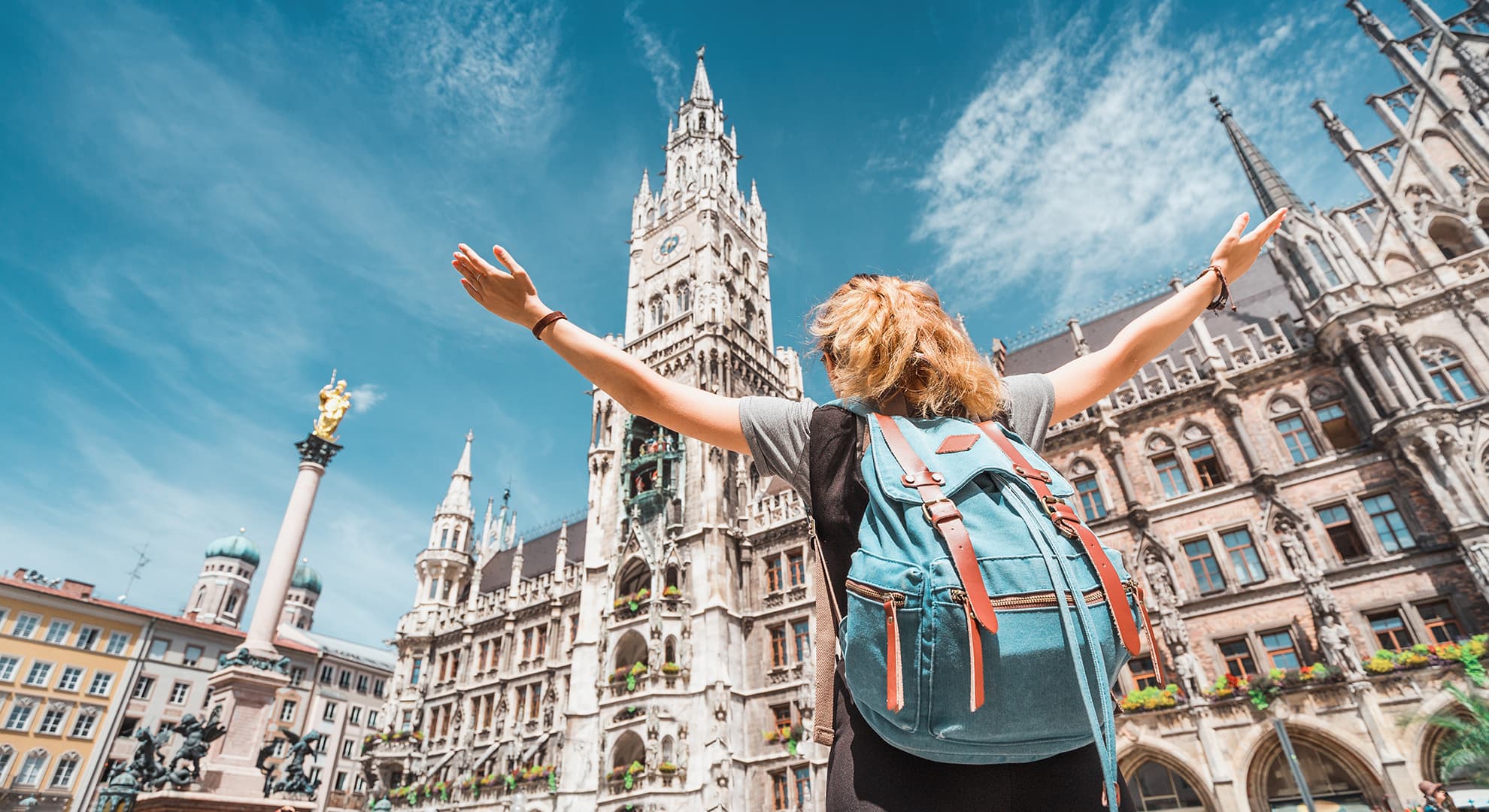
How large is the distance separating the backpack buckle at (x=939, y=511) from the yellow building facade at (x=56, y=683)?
53507 millimetres

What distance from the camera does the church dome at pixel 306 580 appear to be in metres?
72.0

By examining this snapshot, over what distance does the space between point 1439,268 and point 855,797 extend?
27.8m

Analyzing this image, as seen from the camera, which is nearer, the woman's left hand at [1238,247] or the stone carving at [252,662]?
the woman's left hand at [1238,247]

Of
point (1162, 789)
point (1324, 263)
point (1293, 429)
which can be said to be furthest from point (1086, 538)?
point (1324, 263)

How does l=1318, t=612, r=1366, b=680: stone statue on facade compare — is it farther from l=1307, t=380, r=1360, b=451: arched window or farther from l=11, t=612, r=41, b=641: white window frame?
l=11, t=612, r=41, b=641: white window frame

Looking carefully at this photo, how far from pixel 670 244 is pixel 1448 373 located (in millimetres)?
31660

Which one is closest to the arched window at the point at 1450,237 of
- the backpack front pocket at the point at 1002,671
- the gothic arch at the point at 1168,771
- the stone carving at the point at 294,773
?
the gothic arch at the point at 1168,771

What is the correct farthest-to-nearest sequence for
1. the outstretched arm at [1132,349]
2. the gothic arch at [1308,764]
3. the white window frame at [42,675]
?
the white window frame at [42,675] → the gothic arch at [1308,764] → the outstretched arm at [1132,349]

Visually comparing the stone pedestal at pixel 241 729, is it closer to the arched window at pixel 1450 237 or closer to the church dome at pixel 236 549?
the arched window at pixel 1450 237

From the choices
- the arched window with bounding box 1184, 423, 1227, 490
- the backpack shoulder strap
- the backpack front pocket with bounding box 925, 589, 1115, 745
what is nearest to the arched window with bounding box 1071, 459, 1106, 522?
the arched window with bounding box 1184, 423, 1227, 490

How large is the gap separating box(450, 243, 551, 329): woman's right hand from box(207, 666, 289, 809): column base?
722 inches

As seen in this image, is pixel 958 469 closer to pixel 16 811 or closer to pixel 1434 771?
pixel 1434 771

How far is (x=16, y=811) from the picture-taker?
35.5 metres

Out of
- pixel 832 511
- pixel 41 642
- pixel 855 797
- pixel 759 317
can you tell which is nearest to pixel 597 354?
pixel 832 511
